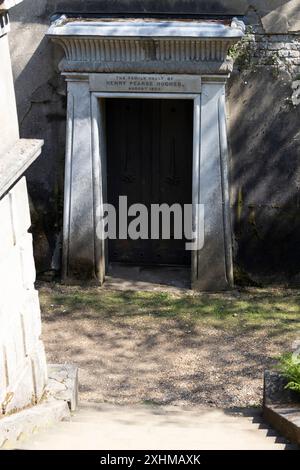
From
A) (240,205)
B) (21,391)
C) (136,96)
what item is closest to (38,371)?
(21,391)

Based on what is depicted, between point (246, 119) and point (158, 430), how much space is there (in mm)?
4594

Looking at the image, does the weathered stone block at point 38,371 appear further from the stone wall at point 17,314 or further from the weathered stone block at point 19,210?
the weathered stone block at point 19,210

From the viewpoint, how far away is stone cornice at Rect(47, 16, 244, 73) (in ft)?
28.2

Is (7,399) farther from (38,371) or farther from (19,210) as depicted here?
(19,210)

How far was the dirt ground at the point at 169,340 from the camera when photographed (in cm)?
734

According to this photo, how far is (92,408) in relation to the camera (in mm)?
6637

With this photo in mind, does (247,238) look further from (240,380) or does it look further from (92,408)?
(92,408)

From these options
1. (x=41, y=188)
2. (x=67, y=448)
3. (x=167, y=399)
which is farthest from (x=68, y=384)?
(x=41, y=188)

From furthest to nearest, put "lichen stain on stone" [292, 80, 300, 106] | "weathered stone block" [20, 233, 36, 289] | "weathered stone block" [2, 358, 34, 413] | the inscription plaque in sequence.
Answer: "lichen stain on stone" [292, 80, 300, 106] < the inscription plaque < "weathered stone block" [20, 233, 36, 289] < "weathered stone block" [2, 358, 34, 413]

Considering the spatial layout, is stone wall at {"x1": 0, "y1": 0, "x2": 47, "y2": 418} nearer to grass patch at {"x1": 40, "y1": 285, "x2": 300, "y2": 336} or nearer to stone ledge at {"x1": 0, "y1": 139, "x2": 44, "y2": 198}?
stone ledge at {"x1": 0, "y1": 139, "x2": 44, "y2": 198}

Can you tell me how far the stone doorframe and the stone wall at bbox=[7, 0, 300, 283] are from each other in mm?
273

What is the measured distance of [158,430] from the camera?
5.54 metres

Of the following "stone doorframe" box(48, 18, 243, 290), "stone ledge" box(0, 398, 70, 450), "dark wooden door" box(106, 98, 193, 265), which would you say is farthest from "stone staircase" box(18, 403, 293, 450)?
"dark wooden door" box(106, 98, 193, 265)

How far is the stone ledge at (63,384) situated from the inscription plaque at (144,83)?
3566 millimetres
